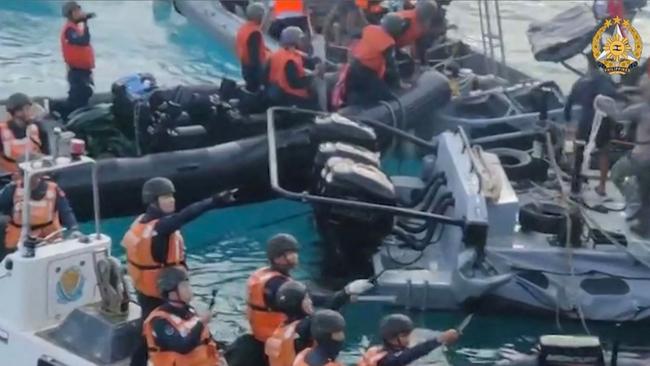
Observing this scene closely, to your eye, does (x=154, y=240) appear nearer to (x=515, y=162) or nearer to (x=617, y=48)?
(x=515, y=162)

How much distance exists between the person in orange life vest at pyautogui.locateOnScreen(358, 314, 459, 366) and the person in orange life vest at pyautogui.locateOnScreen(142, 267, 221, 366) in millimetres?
763

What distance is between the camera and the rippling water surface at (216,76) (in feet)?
28.7

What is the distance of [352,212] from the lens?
28.1 ft

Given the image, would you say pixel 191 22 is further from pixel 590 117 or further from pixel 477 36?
pixel 590 117

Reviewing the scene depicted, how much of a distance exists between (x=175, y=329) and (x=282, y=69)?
4.84 metres

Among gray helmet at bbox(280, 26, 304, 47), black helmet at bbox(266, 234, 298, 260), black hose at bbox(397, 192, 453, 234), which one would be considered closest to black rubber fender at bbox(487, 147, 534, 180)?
black hose at bbox(397, 192, 453, 234)

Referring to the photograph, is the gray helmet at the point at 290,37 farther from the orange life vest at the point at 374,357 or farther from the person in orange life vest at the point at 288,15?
the orange life vest at the point at 374,357

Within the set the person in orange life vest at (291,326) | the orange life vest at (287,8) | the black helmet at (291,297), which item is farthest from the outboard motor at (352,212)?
the orange life vest at (287,8)

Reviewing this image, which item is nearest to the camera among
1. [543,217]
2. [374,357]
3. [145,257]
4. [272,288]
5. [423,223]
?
[374,357]

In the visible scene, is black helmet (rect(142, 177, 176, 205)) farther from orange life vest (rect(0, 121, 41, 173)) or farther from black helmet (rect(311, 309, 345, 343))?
orange life vest (rect(0, 121, 41, 173))

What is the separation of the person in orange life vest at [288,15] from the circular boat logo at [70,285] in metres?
6.68

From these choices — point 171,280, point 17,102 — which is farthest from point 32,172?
point 17,102

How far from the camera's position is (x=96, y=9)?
17.7 m

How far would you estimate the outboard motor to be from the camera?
858 centimetres
